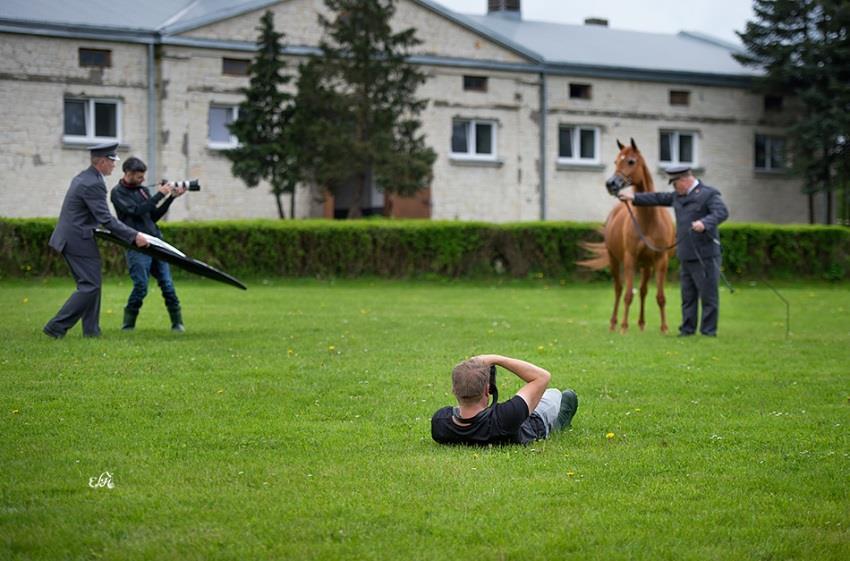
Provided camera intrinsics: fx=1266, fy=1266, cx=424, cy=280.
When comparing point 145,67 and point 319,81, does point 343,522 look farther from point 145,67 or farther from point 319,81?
point 145,67

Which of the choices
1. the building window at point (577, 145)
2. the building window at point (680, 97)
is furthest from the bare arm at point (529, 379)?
the building window at point (680, 97)

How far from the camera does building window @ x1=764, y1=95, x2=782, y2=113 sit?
161 ft

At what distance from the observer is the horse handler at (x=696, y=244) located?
17.7 m

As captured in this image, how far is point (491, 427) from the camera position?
8.55 meters

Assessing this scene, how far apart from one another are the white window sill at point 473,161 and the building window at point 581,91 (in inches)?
157

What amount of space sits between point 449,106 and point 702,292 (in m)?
26.7

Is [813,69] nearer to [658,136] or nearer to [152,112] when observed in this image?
[658,136]

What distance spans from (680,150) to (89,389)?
39219 millimetres

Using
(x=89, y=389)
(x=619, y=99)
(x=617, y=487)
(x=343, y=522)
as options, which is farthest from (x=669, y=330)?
(x=619, y=99)

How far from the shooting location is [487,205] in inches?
1735

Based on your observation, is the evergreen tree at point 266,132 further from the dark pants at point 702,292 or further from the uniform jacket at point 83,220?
the uniform jacket at point 83,220

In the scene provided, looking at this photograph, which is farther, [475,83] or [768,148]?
[768,148]

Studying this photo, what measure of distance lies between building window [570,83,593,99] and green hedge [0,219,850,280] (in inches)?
512

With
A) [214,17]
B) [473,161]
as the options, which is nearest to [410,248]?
[214,17]
